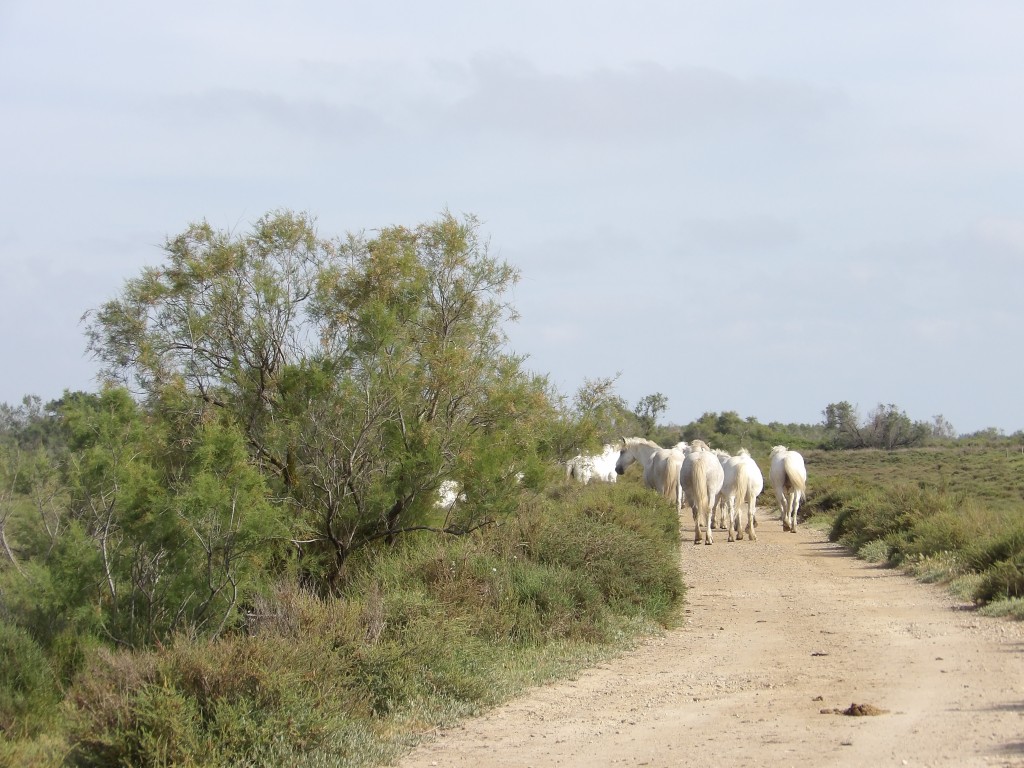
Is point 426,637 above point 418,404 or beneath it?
beneath

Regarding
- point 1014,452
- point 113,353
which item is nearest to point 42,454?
point 113,353

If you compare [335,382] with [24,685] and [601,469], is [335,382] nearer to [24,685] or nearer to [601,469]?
[24,685]

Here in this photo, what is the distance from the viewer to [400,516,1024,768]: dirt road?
22.6 feet

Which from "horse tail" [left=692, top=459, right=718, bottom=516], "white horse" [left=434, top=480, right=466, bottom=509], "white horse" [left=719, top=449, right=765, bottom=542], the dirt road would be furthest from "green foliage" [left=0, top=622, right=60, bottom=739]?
"white horse" [left=719, top=449, right=765, bottom=542]

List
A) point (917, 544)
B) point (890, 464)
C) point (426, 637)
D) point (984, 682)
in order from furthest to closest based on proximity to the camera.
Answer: point (890, 464), point (917, 544), point (426, 637), point (984, 682)

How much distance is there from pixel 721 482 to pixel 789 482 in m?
2.26

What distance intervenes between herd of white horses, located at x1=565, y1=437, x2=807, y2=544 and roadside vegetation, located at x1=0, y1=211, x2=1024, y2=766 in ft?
18.5

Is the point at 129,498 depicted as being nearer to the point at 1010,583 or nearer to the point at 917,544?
the point at 1010,583

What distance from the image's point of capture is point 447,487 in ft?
48.3

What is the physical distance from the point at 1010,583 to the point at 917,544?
5.13 meters


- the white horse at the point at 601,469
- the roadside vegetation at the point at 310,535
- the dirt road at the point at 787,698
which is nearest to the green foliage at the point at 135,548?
the roadside vegetation at the point at 310,535

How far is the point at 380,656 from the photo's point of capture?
8.84 m

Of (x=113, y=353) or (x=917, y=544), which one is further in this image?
(x=917, y=544)

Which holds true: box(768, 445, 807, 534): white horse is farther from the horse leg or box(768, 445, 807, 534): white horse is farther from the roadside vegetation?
the roadside vegetation
